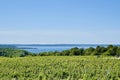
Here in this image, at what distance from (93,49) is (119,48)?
6313 millimetres

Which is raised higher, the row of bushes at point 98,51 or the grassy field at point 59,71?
the row of bushes at point 98,51

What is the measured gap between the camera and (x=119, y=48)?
63.8 metres

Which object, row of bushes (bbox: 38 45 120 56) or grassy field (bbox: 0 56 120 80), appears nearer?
grassy field (bbox: 0 56 120 80)

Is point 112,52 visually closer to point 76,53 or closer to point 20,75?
point 76,53

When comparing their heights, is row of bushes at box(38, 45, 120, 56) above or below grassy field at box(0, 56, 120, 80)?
→ above

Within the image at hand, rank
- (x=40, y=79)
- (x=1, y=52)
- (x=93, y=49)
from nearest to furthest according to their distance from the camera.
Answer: (x=40, y=79) < (x=93, y=49) < (x=1, y=52)

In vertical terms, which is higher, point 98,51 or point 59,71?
point 98,51

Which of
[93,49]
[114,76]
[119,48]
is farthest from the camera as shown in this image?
[93,49]

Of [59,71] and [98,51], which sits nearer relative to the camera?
[59,71]

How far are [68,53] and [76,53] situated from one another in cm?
165

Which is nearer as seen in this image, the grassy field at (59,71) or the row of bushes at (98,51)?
the grassy field at (59,71)

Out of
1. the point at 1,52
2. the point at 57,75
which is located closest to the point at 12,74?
the point at 57,75

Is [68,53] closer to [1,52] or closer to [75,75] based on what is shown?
[1,52]

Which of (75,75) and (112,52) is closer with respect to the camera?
(75,75)
